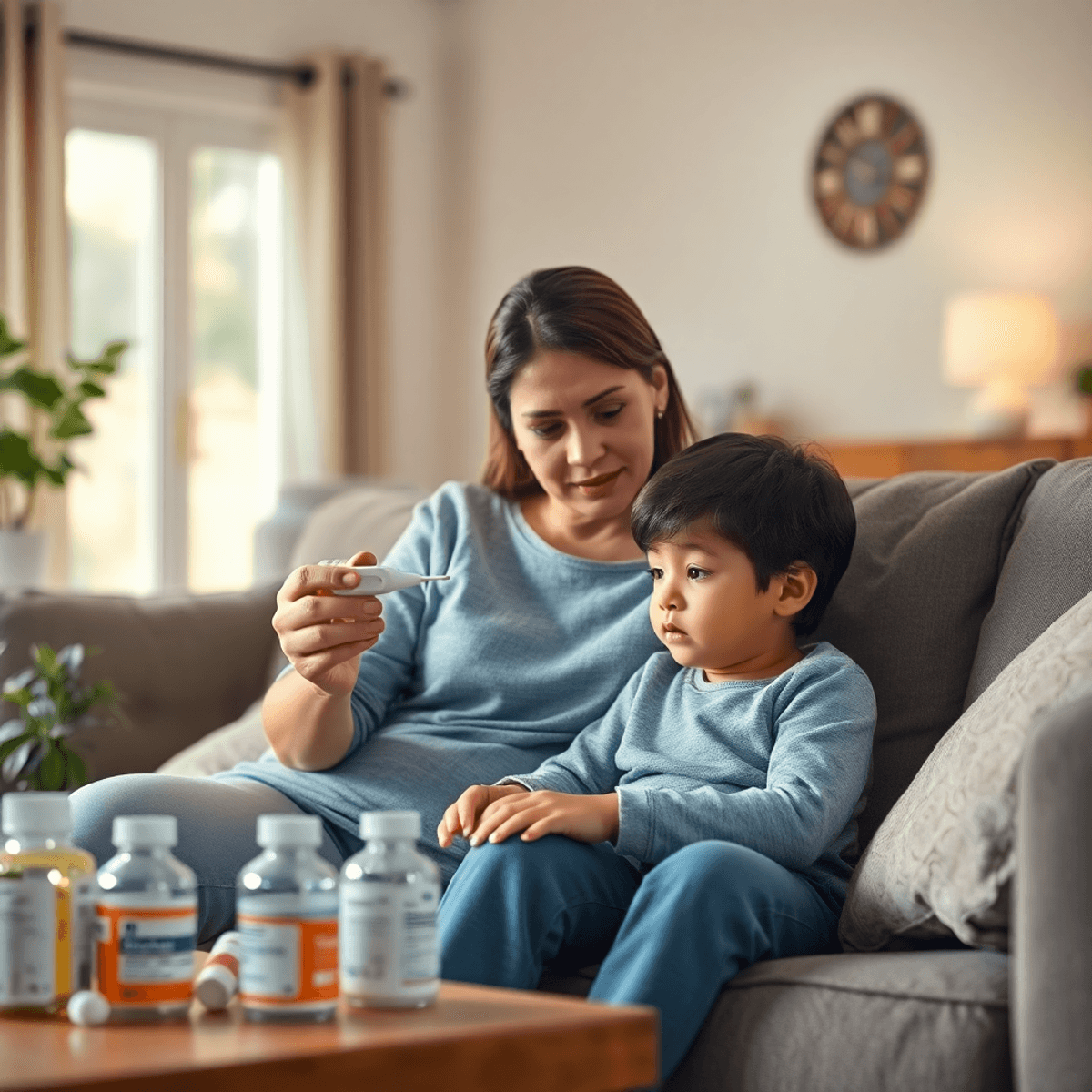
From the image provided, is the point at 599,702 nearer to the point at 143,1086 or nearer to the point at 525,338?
the point at 525,338

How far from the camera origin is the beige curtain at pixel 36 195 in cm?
462

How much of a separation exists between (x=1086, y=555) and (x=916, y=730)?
250mm

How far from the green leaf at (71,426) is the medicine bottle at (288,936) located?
289 centimetres

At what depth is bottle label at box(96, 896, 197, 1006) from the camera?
2.91 ft

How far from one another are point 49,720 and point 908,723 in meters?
1.29

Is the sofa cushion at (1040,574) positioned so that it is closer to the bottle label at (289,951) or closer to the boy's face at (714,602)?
the boy's face at (714,602)

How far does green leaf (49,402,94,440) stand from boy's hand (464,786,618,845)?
8.53 ft

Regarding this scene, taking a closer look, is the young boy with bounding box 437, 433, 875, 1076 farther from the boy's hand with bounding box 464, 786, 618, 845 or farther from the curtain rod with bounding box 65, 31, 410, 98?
the curtain rod with bounding box 65, 31, 410, 98

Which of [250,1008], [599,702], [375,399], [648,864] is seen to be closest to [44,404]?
[375,399]

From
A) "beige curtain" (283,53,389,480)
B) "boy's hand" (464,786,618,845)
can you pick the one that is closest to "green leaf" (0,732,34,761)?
"boy's hand" (464,786,618,845)

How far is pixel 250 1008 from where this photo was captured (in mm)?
878

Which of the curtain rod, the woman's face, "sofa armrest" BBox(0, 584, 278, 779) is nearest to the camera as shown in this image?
the woman's face

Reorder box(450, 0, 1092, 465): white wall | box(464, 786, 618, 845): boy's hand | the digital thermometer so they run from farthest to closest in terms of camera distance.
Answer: box(450, 0, 1092, 465): white wall → the digital thermometer → box(464, 786, 618, 845): boy's hand

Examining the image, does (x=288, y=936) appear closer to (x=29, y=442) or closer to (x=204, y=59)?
(x=29, y=442)
